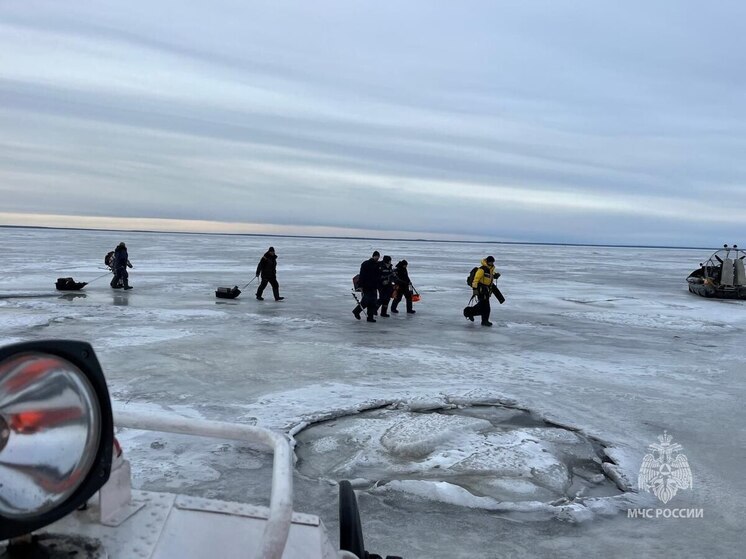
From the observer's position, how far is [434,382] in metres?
8.05

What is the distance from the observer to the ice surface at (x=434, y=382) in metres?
4.28

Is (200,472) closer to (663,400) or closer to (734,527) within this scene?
(734,527)

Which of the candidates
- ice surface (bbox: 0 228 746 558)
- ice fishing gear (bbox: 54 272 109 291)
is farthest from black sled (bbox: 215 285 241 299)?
ice fishing gear (bbox: 54 272 109 291)

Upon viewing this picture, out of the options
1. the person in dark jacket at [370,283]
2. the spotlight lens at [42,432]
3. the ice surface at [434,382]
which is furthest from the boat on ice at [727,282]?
the spotlight lens at [42,432]

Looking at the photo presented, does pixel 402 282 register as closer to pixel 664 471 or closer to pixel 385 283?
pixel 385 283

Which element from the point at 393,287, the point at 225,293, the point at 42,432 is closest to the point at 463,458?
the point at 42,432

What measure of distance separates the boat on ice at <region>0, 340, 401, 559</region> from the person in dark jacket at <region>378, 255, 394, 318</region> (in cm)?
1146

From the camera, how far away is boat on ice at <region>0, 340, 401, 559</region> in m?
1.30

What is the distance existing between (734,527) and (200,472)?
3.91m

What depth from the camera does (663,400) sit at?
756cm

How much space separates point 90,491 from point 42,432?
0.17 metres

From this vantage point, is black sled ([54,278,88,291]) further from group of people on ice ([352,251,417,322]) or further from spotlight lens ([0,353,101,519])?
spotlight lens ([0,353,101,519])

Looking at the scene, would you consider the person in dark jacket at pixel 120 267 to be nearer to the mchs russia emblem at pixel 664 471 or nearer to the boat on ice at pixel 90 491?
the mchs russia emblem at pixel 664 471

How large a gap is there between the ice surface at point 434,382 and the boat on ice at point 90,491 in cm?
218
